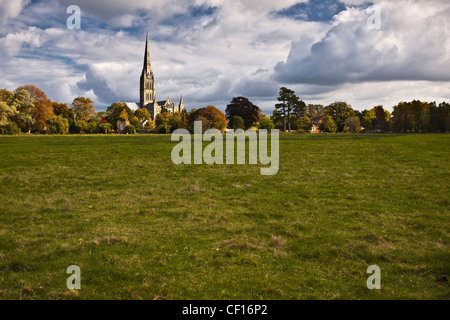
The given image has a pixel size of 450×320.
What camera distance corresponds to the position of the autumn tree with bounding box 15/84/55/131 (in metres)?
97.7

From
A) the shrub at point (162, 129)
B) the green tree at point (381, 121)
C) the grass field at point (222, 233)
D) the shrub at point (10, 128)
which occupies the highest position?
the green tree at point (381, 121)

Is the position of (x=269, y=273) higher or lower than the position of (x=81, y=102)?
lower

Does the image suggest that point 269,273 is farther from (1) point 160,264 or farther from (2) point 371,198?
(2) point 371,198

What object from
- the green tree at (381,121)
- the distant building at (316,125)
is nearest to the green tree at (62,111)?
the distant building at (316,125)

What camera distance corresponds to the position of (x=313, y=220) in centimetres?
1405

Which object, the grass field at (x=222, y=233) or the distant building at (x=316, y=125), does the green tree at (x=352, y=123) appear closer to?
the distant building at (x=316, y=125)

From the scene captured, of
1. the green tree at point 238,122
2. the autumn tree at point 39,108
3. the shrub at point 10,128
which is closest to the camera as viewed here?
the shrub at point 10,128

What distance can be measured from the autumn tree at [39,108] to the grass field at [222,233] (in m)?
84.2

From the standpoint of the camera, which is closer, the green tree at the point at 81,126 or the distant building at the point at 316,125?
the green tree at the point at 81,126

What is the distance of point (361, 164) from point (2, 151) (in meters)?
38.0

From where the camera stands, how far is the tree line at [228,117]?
86625mm
